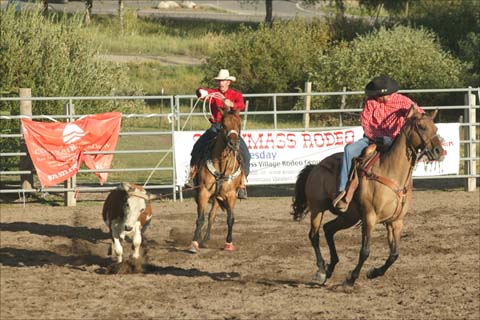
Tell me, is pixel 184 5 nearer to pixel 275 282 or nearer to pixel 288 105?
pixel 288 105

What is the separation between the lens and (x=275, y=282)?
435 inches

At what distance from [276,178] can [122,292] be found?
707 centimetres

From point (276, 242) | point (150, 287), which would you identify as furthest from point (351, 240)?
point (150, 287)

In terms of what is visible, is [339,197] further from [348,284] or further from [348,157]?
[348,284]

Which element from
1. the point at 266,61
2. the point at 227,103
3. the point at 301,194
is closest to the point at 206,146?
the point at 227,103

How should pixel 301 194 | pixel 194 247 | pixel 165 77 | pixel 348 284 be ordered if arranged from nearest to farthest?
pixel 348 284 → pixel 301 194 → pixel 194 247 → pixel 165 77

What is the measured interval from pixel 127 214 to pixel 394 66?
2057 centimetres

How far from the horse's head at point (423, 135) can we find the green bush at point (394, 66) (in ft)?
65.0

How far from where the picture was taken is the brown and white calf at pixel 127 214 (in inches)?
437

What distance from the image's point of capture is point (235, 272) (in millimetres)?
11625

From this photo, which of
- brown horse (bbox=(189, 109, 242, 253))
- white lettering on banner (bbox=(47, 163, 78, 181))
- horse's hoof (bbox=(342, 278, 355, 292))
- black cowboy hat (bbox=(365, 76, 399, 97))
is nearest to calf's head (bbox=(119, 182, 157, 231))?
brown horse (bbox=(189, 109, 242, 253))

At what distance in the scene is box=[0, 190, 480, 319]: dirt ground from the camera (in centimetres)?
980

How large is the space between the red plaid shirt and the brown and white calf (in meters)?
2.63

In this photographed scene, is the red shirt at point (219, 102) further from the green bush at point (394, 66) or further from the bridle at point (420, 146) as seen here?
the green bush at point (394, 66)
